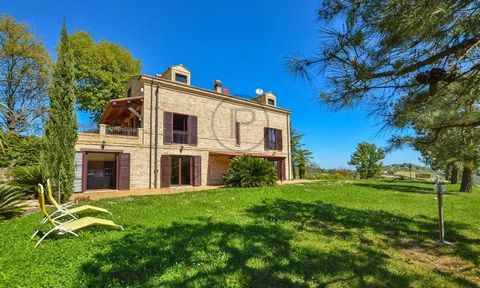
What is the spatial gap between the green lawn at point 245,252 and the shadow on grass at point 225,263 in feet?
0.05

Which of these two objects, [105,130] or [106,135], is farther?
[105,130]

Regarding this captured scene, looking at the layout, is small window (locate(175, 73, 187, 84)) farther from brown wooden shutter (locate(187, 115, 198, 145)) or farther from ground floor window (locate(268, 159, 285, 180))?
ground floor window (locate(268, 159, 285, 180))

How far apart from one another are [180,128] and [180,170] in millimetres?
3072

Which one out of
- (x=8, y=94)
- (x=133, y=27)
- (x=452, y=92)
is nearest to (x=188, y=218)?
(x=452, y=92)

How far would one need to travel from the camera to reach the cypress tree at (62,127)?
10906mm

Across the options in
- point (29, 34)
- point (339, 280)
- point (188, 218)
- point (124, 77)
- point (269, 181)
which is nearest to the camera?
point (339, 280)

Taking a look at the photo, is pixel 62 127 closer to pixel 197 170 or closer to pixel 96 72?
pixel 197 170

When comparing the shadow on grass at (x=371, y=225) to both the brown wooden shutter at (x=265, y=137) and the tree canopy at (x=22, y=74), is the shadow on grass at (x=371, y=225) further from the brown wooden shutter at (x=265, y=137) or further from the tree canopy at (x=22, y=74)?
the tree canopy at (x=22, y=74)

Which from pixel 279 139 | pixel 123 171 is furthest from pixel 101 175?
pixel 279 139

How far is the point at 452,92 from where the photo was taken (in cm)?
317

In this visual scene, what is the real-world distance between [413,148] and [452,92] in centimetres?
158

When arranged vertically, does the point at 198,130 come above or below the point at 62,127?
above

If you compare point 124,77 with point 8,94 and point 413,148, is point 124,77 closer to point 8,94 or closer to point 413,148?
point 8,94

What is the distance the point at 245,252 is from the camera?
5035 millimetres
